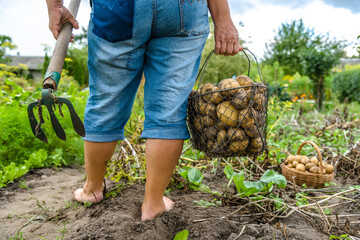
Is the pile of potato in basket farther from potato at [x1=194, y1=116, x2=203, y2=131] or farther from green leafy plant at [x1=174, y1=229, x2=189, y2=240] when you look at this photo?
green leafy plant at [x1=174, y1=229, x2=189, y2=240]

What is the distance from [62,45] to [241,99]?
91 cm

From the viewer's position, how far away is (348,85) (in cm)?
1220

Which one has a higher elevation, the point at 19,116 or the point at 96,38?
the point at 96,38

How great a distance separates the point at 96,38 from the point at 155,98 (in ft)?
1.34

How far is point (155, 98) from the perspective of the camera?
54.3 inches

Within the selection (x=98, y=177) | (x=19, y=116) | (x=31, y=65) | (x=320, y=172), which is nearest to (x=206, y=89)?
(x=98, y=177)

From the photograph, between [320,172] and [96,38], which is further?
[320,172]

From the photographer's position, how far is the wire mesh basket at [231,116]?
135 cm

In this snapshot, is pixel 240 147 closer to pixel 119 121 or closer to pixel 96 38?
pixel 119 121

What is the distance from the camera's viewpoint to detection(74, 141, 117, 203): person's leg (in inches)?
61.1

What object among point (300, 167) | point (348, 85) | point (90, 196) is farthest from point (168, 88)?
point (348, 85)

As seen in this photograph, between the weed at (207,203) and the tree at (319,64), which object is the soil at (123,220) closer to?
the weed at (207,203)

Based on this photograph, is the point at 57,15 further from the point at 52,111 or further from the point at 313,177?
the point at 313,177

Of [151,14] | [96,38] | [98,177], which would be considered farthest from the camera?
[98,177]
